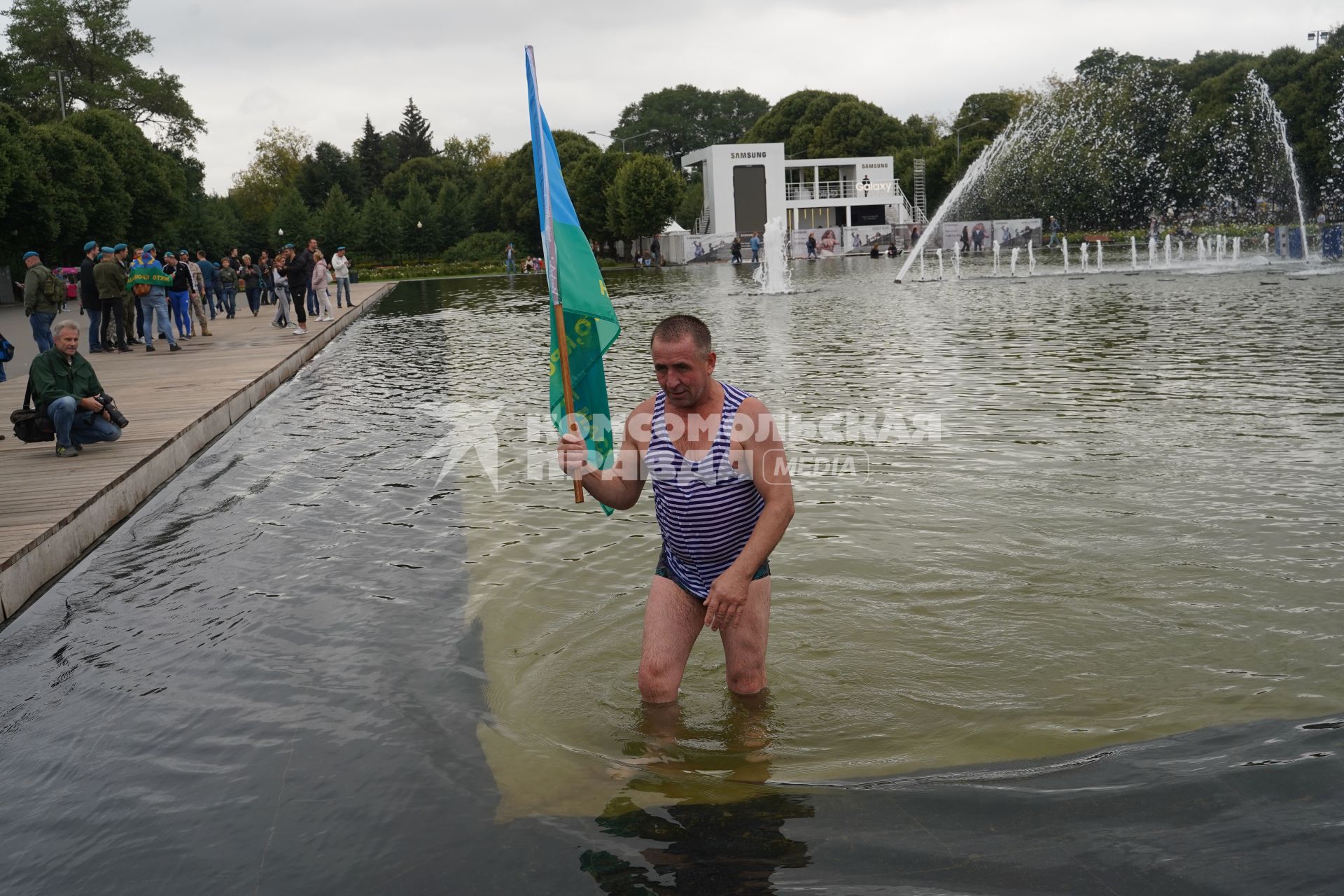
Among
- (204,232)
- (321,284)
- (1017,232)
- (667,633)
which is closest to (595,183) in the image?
(204,232)

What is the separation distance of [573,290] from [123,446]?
7.96 meters

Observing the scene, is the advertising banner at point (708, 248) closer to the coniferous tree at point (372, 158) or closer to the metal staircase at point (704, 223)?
the metal staircase at point (704, 223)

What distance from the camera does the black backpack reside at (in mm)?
10945

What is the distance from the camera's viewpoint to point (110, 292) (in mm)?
A: 20047

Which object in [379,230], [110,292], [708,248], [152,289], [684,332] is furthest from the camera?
[379,230]

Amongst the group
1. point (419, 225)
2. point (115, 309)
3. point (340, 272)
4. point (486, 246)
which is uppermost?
point (419, 225)

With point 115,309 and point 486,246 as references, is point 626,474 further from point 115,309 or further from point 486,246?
point 486,246

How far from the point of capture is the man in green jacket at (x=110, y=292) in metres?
19.7

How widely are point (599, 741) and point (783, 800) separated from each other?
3.20 ft

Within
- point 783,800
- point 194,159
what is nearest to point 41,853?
point 783,800

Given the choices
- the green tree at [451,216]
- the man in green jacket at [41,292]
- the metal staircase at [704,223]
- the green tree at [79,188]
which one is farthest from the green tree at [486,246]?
the man in green jacket at [41,292]

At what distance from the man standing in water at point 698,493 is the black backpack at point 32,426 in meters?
8.12

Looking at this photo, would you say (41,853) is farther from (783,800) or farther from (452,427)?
(452,427)

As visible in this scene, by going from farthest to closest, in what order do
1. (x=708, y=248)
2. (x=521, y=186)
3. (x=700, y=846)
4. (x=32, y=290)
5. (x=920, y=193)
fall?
→ 1. (x=920, y=193)
2. (x=521, y=186)
3. (x=708, y=248)
4. (x=32, y=290)
5. (x=700, y=846)
